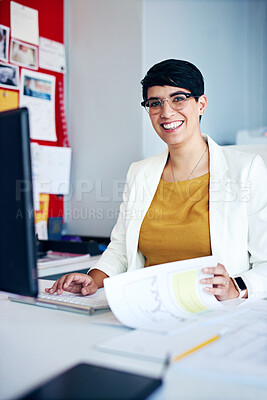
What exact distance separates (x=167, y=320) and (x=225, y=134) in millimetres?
2104

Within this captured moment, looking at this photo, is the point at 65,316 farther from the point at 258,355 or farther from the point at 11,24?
the point at 11,24

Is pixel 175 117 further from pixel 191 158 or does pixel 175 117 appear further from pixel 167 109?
pixel 191 158

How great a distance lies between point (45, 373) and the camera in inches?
24.6

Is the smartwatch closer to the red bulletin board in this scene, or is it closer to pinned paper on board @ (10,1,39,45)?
the red bulletin board

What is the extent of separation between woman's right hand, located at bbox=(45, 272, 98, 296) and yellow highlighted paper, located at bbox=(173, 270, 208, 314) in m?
0.29

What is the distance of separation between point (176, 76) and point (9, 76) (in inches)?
38.2

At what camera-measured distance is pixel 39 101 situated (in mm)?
2205

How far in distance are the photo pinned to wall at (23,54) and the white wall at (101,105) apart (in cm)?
22

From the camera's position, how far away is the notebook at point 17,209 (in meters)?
0.62

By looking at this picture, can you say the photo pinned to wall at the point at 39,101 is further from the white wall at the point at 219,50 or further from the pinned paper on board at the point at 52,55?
the white wall at the point at 219,50

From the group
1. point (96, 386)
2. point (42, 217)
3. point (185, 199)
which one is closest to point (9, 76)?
point (42, 217)

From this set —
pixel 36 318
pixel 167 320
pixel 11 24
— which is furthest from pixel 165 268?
pixel 11 24

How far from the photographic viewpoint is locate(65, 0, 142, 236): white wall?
2.06m

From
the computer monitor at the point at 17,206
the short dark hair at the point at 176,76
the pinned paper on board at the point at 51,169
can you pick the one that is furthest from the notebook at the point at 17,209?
the pinned paper on board at the point at 51,169
